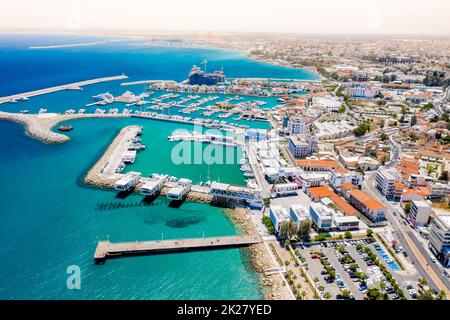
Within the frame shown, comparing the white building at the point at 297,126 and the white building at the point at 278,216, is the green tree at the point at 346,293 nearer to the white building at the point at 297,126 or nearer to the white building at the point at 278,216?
the white building at the point at 278,216

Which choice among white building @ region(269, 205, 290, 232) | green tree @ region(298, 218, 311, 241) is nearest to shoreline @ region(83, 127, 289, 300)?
white building @ region(269, 205, 290, 232)

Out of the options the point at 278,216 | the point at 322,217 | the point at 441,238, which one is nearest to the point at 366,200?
the point at 322,217

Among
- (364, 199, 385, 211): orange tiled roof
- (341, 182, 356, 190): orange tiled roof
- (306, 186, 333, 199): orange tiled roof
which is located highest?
(364, 199, 385, 211): orange tiled roof

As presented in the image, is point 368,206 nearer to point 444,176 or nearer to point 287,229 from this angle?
point 287,229

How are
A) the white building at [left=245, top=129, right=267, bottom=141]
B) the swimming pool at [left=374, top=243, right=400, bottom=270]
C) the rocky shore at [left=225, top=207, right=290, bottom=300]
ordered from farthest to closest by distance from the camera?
the white building at [left=245, top=129, right=267, bottom=141] → the swimming pool at [left=374, top=243, right=400, bottom=270] → the rocky shore at [left=225, top=207, right=290, bottom=300]

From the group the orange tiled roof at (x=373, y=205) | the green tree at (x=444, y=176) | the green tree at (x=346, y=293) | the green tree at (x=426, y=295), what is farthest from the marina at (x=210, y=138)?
the green tree at (x=426, y=295)

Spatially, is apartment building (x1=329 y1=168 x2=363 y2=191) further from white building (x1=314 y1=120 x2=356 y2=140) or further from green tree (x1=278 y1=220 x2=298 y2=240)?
white building (x1=314 y1=120 x2=356 y2=140)
